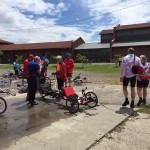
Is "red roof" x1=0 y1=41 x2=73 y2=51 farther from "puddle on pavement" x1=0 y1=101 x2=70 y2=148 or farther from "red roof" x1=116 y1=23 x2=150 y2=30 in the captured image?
"puddle on pavement" x1=0 y1=101 x2=70 y2=148

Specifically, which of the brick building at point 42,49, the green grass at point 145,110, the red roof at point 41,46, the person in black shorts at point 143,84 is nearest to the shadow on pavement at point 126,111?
the green grass at point 145,110

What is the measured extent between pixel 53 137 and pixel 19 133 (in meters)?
0.83

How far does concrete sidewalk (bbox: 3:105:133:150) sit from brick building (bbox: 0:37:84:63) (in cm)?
5639

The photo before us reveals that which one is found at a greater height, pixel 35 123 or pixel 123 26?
pixel 123 26

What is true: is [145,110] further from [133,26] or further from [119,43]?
[133,26]

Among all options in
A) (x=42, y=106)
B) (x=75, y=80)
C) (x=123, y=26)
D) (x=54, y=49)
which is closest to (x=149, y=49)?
(x=123, y=26)

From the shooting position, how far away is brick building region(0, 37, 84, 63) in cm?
6694

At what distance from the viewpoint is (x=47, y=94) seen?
451 inches

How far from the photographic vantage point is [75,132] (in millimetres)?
7203

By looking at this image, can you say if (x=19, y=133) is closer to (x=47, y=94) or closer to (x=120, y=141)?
(x=120, y=141)

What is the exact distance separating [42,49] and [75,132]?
62380mm

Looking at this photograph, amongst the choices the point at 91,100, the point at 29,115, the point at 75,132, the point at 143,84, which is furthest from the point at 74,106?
the point at 143,84

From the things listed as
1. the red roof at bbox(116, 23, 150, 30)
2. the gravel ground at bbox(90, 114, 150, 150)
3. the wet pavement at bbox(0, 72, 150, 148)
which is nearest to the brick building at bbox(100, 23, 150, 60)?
the red roof at bbox(116, 23, 150, 30)

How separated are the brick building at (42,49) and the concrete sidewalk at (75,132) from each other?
56.4 meters
